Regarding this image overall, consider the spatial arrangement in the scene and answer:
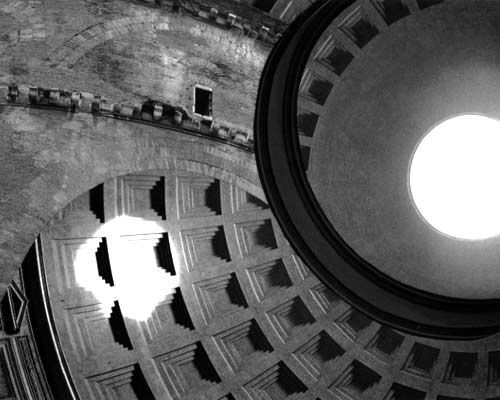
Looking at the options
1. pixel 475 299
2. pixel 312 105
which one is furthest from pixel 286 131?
pixel 475 299

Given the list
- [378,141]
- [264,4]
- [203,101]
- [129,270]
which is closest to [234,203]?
[203,101]

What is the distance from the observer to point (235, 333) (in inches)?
580

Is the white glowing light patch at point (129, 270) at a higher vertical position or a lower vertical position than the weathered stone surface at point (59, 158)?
lower

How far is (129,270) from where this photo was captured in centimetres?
1368

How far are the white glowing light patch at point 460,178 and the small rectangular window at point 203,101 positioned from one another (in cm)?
379

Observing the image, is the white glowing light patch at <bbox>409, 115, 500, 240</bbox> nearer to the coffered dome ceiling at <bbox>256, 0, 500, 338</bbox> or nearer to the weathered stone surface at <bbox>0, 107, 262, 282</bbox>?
the coffered dome ceiling at <bbox>256, 0, 500, 338</bbox>

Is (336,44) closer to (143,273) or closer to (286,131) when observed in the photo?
(286,131)

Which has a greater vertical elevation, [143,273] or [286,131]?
[286,131]

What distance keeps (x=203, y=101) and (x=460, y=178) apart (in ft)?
17.8

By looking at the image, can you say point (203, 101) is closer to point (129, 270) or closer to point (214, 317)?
point (129, 270)

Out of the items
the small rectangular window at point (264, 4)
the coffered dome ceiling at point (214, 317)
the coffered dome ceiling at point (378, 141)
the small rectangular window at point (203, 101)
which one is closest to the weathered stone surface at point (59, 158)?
the small rectangular window at point (203, 101)

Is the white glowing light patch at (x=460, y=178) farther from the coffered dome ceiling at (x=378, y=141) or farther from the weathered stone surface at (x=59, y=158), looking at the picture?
the weathered stone surface at (x=59, y=158)

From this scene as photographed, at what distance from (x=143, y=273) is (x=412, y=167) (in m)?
5.08

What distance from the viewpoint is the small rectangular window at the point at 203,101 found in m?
13.0
